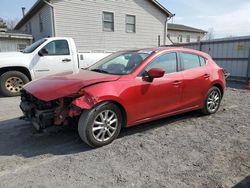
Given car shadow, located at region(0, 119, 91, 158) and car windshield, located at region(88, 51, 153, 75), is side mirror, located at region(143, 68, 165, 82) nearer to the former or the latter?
car windshield, located at region(88, 51, 153, 75)

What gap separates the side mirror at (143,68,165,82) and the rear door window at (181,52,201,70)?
3.35 ft

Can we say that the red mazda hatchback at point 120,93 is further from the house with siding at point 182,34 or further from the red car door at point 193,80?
the house with siding at point 182,34

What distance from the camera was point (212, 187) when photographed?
2.66m

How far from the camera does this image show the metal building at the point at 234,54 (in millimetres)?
10438

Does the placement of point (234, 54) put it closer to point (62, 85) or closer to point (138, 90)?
point (138, 90)

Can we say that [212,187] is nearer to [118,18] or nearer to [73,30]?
[73,30]

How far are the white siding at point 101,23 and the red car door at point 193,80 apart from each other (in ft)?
36.0

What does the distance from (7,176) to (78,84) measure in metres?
1.57

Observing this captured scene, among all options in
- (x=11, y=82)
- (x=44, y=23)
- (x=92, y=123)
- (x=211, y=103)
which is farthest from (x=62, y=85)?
(x=44, y=23)

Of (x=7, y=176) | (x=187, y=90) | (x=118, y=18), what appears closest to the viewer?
(x=7, y=176)

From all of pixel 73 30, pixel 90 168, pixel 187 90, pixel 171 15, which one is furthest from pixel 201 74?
pixel 171 15

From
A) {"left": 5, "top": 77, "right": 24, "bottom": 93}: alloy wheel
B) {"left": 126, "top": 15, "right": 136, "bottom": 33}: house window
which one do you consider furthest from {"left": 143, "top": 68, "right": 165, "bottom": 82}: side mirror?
{"left": 126, "top": 15, "right": 136, "bottom": 33}: house window

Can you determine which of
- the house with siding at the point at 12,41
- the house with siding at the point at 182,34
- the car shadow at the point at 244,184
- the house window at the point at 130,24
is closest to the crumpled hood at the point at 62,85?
the car shadow at the point at 244,184

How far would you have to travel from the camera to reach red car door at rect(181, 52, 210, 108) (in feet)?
15.4
